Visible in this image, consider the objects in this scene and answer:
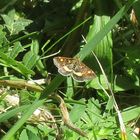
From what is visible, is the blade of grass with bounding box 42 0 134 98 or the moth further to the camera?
the moth

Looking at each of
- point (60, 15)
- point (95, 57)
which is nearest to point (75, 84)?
point (95, 57)

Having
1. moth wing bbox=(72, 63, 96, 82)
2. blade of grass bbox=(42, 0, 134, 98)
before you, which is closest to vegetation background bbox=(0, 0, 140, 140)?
blade of grass bbox=(42, 0, 134, 98)

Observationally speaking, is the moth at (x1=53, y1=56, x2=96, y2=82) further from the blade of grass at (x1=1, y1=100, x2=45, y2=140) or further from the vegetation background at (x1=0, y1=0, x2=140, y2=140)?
the blade of grass at (x1=1, y1=100, x2=45, y2=140)

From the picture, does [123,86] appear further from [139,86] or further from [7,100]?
[7,100]

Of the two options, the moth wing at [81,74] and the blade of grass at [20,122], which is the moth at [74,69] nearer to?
the moth wing at [81,74]

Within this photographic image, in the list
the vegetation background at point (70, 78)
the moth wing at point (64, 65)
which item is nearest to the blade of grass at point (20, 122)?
the vegetation background at point (70, 78)

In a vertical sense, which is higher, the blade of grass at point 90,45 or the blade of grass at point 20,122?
the blade of grass at point 90,45
